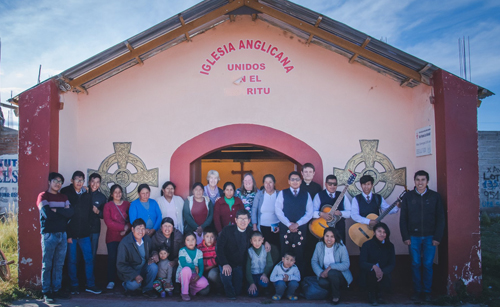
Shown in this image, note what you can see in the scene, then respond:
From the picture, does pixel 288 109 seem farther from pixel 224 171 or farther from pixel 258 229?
pixel 224 171

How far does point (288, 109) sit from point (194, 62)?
6.02 feet

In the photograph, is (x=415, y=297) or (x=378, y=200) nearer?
(x=415, y=297)

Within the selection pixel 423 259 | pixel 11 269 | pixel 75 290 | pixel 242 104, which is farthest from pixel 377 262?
pixel 11 269

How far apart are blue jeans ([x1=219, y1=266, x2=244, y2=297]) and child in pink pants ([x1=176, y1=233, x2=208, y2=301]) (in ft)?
1.03

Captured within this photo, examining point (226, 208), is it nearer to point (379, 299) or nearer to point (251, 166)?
point (379, 299)

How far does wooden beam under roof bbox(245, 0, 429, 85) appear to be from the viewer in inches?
236

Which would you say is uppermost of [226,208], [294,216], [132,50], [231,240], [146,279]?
[132,50]

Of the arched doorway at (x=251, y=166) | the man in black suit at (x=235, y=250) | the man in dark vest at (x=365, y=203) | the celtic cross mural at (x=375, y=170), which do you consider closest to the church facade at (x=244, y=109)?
the celtic cross mural at (x=375, y=170)

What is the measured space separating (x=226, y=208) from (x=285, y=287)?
4.87 feet

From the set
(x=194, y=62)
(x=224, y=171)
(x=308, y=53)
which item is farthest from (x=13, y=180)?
(x=308, y=53)

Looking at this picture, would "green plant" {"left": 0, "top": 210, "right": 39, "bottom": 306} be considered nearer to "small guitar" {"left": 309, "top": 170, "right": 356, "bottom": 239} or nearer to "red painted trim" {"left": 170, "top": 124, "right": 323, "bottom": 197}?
"red painted trim" {"left": 170, "top": 124, "right": 323, "bottom": 197}

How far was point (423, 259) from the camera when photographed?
5574mm

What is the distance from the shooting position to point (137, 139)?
264 inches

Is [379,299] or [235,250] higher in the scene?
[235,250]
